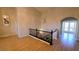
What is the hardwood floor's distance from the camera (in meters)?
2.12

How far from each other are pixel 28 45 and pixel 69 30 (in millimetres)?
773

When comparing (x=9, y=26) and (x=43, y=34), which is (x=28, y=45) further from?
(x=9, y=26)

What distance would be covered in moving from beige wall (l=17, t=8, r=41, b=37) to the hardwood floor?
19cm

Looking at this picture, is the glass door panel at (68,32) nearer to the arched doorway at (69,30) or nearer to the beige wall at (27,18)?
the arched doorway at (69,30)

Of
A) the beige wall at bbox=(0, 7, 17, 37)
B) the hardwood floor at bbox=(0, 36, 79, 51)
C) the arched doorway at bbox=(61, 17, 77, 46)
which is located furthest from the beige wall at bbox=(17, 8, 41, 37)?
the arched doorway at bbox=(61, 17, 77, 46)

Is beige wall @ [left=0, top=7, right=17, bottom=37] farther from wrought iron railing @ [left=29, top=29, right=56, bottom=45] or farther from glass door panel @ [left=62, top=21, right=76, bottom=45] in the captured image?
glass door panel @ [left=62, top=21, right=76, bottom=45]

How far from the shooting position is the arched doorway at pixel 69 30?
6.77 ft

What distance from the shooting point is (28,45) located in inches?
84.2

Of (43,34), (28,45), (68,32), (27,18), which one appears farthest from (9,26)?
(68,32)

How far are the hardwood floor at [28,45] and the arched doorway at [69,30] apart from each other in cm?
12
